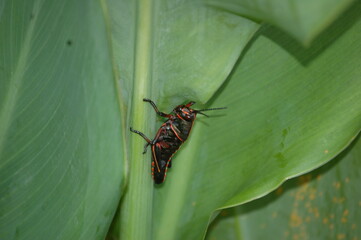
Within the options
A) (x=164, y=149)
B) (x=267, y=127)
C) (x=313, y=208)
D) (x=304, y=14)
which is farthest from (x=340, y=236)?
(x=304, y=14)

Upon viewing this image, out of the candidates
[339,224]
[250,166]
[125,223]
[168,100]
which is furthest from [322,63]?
[125,223]

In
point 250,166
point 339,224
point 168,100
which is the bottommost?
point 339,224

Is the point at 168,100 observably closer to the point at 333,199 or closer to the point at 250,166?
the point at 250,166

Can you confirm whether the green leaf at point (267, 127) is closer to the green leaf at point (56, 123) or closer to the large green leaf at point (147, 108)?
the large green leaf at point (147, 108)

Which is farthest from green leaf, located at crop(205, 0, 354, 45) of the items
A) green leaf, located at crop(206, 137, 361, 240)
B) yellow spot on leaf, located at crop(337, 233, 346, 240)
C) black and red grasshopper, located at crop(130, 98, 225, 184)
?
yellow spot on leaf, located at crop(337, 233, 346, 240)

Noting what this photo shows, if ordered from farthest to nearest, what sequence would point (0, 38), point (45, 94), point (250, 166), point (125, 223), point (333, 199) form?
point (333, 199) < point (250, 166) < point (125, 223) < point (45, 94) < point (0, 38)

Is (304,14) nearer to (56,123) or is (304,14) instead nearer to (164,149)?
(56,123)

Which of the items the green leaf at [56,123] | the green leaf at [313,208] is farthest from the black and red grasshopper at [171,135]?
the green leaf at [313,208]
